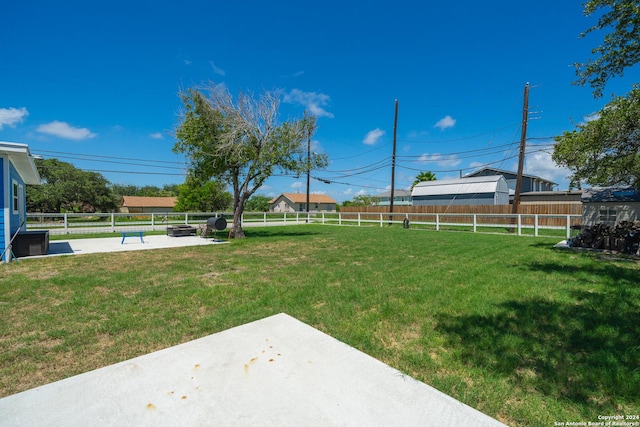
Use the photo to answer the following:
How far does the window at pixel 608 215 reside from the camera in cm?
1044

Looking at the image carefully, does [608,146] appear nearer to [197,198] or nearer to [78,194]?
[197,198]

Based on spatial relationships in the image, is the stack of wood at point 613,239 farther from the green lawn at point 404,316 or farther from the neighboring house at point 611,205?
the green lawn at point 404,316

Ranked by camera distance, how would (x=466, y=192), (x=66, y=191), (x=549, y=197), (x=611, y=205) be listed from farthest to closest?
1. (x=66, y=191)
2. (x=466, y=192)
3. (x=549, y=197)
4. (x=611, y=205)

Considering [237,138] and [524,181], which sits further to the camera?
[524,181]

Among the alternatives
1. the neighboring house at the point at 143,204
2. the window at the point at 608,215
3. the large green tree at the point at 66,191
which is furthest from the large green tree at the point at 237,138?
the neighboring house at the point at 143,204

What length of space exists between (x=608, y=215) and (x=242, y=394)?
44.7ft

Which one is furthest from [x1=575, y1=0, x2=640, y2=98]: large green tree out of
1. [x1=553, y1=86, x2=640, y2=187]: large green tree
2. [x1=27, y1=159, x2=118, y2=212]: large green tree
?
[x1=27, y1=159, x2=118, y2=212]: large green tree

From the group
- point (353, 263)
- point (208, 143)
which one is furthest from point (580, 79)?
point (208, 143)

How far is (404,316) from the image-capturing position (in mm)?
3633

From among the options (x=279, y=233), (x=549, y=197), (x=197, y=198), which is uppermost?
(x=549, y=197)

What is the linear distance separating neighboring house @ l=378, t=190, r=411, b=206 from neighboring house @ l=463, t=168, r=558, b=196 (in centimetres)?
1355

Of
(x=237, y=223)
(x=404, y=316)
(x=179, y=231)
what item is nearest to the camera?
(x=404, y=316)

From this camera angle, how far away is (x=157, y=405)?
2035 mm

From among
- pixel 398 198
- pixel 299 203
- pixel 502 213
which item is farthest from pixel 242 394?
pixel 299 203
